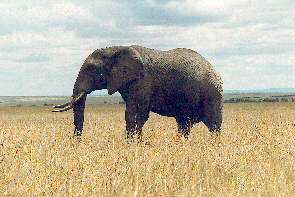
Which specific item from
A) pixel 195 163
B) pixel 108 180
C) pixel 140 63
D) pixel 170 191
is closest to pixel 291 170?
pixel 195 163

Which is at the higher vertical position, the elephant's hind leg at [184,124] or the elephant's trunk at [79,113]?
the elephant's trunk at [79,113]

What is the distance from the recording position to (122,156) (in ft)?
27.9

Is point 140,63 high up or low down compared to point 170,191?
up

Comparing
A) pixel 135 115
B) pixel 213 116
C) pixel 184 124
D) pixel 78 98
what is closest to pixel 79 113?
pixel 78 98

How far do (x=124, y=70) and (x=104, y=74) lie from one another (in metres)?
0.64

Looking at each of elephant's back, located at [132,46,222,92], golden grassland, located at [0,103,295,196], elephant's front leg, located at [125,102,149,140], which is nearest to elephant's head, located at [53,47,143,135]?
elephant's back, located at [132,46,222,92]

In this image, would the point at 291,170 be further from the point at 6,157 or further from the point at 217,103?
the point at 217,103

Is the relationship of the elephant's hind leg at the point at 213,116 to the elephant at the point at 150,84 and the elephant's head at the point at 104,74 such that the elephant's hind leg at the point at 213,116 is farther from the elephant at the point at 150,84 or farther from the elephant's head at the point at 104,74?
the elephant's head at the point at 104,74

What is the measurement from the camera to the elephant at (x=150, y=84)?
1319cm

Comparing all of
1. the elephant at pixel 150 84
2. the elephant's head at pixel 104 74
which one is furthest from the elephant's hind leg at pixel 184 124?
the elephant's head at pixel 104 74

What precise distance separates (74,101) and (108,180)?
6.82m

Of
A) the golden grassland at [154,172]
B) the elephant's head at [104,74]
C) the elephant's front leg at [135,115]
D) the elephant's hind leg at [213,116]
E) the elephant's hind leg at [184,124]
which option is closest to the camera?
the golden grassland at [154,172]

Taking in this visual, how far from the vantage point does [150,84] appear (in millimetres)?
13273

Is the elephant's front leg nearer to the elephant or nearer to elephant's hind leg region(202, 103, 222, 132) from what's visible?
the elephant
